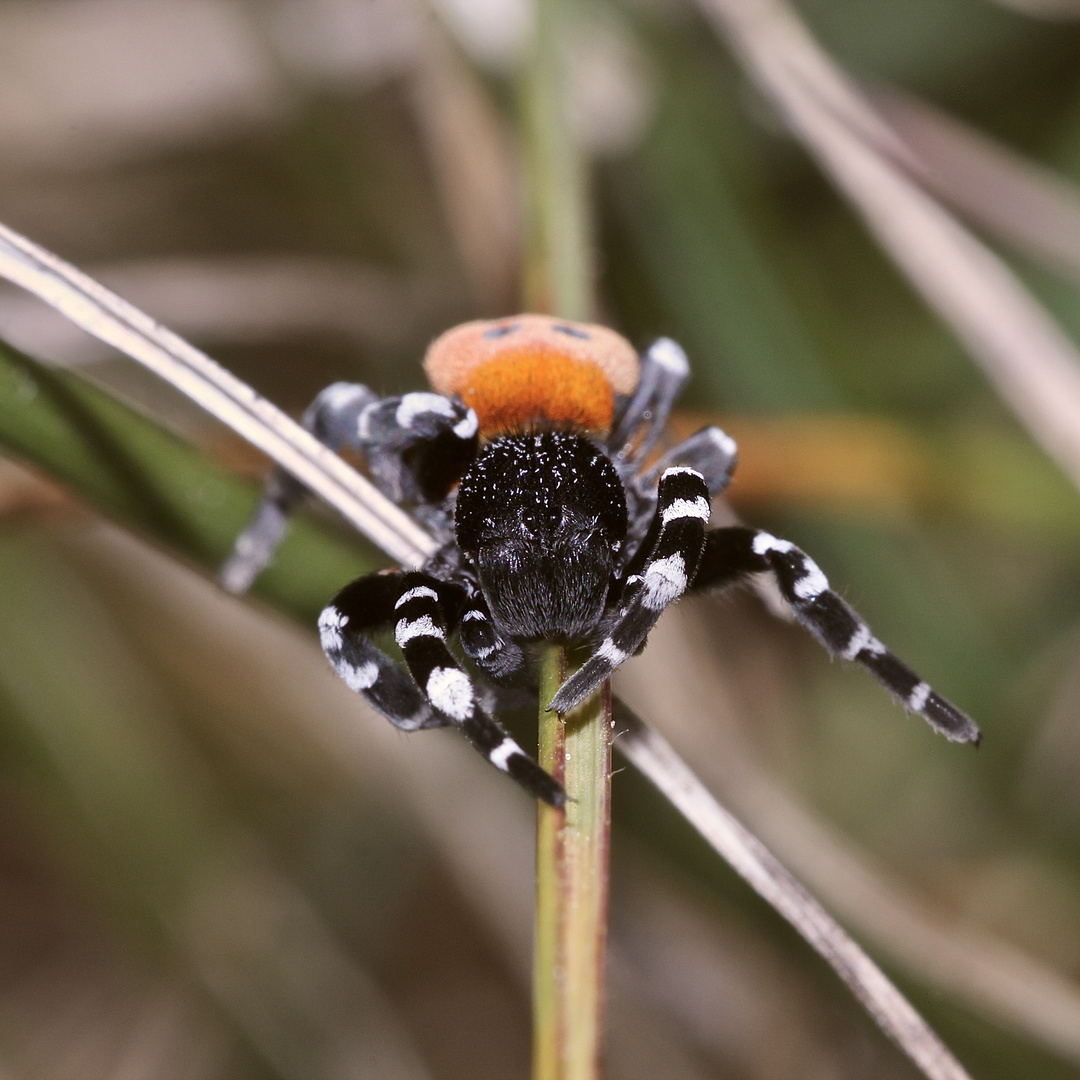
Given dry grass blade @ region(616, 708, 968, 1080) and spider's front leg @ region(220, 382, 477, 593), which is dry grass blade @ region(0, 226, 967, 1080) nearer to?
dry grass blade @ region(616, 708, 968, 1080)

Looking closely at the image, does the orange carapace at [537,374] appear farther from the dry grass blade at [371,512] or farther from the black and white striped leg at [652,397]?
the dry grass blade at [371,512]

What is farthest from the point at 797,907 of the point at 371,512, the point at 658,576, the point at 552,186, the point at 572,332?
the point at 552,186

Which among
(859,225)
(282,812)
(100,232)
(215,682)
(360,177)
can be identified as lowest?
(282,812)

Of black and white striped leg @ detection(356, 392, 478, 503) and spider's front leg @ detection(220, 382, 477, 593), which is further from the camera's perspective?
black and white striped leg @ detection(356, 392, 478, 503)

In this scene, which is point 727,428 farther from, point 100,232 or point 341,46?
point 100,232

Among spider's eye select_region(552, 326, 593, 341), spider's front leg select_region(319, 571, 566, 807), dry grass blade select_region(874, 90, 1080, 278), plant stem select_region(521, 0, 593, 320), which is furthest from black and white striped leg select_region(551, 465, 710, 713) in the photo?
A: dry grass blade select_region(874, 90, 1080, 278)

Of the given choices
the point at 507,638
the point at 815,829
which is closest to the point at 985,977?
the point at 815,829

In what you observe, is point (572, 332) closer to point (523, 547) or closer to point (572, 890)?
point (523, 547)
